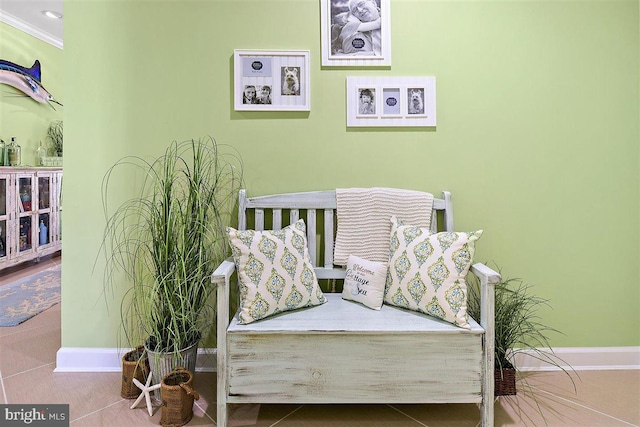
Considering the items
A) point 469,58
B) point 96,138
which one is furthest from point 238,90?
point 469,58

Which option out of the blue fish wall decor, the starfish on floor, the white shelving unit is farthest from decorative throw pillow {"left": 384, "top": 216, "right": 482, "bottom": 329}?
the blue fish wall decor

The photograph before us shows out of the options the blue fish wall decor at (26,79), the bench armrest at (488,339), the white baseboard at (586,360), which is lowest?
the white baseboard at (586,360)

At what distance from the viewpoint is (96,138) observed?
85.9 inches

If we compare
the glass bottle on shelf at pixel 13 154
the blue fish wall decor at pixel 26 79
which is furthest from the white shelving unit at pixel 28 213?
the blue fish wall decor at pixel 26 79

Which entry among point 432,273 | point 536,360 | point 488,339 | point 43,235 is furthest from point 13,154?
point 536,360

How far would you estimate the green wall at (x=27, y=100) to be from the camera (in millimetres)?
4406

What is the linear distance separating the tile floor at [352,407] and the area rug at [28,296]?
850 millimetres

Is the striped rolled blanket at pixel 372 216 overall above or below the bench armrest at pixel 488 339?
above

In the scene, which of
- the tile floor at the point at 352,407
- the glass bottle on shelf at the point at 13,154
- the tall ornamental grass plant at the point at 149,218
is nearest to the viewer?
the tile floor at the point at 352,407

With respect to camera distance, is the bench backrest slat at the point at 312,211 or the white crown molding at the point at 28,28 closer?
the bench backrest slat at the point at 312,211

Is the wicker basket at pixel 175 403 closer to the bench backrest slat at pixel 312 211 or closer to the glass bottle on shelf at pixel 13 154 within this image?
the bench backrest slat at pixel 312 211

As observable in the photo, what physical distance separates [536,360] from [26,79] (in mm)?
5573

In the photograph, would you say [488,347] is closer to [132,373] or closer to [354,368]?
[354,368]

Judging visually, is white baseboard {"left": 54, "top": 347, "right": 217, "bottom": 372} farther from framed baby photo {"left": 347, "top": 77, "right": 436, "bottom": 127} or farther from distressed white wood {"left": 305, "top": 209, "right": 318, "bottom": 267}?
framed baby photo {"left": 347, "top": 77, "right": 436, "bottom": 127}
